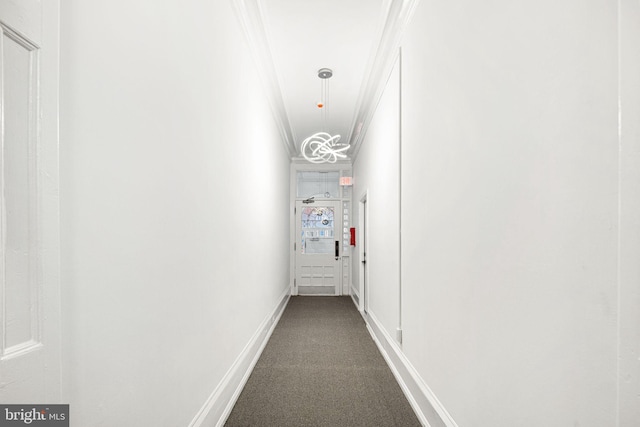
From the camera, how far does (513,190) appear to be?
4.75 feet

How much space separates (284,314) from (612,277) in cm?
567

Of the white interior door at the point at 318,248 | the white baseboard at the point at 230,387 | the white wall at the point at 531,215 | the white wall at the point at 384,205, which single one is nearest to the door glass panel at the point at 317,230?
the white interior door at the point at 318,248

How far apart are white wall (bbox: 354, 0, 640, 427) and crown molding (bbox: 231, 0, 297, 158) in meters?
1.52

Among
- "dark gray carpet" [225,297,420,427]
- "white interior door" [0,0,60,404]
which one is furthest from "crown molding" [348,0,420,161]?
"dark gray carpet" [225,297,420,427]

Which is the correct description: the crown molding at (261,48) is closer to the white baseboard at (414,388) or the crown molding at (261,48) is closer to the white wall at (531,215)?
the white wall at (531,215)

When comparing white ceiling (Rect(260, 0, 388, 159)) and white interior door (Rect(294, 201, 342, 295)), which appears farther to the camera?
white interior door (Rect(294, 201, 342, 295))

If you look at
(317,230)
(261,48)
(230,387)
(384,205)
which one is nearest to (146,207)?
(230,387)

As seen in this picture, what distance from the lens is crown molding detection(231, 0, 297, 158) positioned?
10.3ft

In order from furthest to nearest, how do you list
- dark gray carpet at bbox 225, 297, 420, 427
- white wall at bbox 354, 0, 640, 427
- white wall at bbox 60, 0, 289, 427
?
dark gray carpet at bbox 225, 297, 420, 427, white wall at bbox 60, 0, 289, 427, white wall at bbox 354, 0, 640, 427

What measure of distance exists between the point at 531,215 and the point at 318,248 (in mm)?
7289

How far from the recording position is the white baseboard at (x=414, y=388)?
224 cm

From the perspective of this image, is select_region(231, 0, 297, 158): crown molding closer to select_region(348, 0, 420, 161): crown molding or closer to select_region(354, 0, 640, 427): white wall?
select_region(348, 0, 420, 161): crown molding

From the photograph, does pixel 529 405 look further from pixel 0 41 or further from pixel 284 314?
pixel 284 314

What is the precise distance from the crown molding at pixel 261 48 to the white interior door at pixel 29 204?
2313 millimetres
